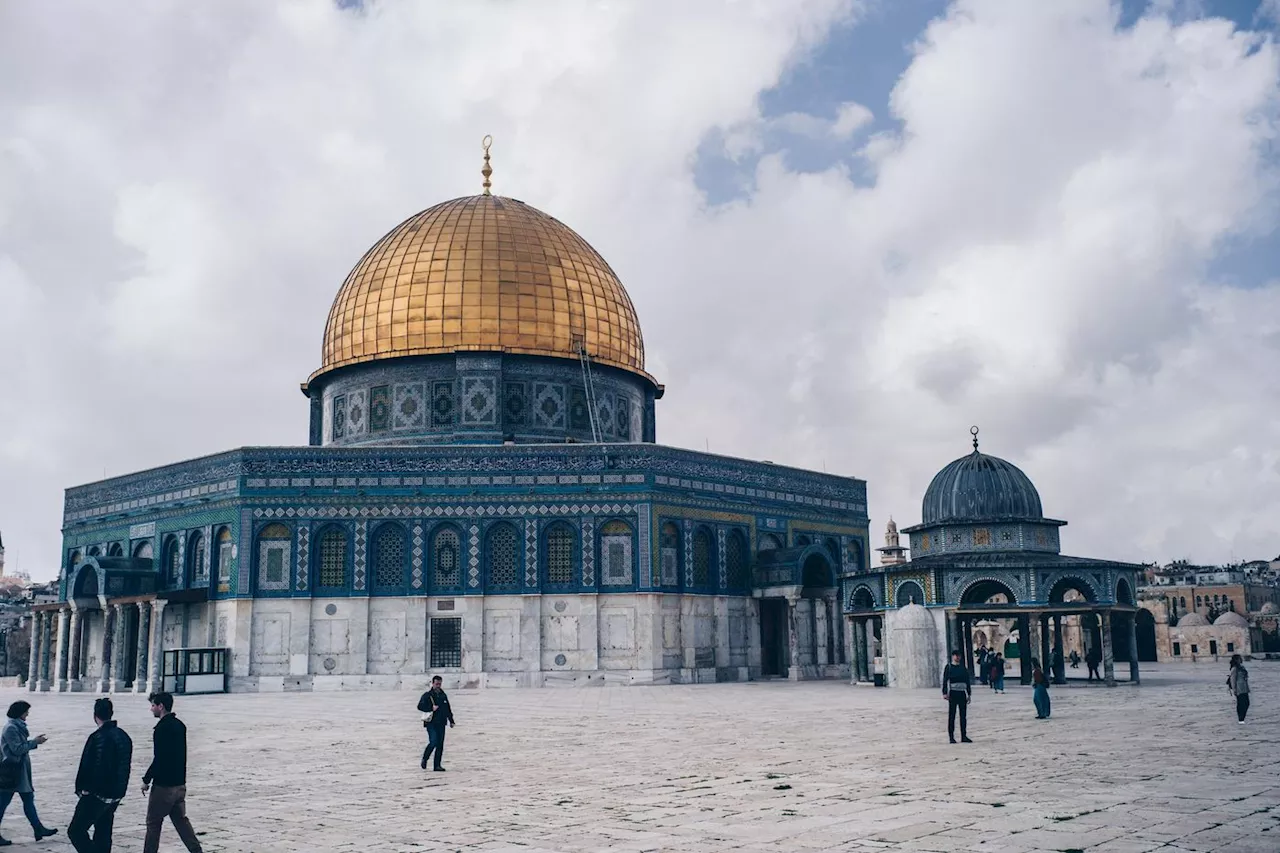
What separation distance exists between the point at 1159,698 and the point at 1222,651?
45.2 m

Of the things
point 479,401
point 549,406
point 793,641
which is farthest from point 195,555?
point 793,641

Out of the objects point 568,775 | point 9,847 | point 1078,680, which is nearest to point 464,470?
point 1078,680

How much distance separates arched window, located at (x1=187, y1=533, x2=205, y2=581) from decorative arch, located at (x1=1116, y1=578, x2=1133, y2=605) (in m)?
26.5

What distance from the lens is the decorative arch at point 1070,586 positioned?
105ft

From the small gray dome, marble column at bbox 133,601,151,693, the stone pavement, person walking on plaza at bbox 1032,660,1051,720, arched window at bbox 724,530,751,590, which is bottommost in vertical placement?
the stone pavement

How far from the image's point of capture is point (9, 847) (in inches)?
382

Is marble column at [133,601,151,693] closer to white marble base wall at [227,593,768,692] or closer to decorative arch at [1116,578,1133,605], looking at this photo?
white marble base wall at [227,593,768,692]

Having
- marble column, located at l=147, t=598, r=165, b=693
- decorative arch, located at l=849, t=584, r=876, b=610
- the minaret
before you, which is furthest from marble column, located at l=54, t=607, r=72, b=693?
the minaret

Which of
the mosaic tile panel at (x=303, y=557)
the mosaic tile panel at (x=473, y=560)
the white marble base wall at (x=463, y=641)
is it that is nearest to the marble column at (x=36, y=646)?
the white marble base wall at (x=463, y=641)

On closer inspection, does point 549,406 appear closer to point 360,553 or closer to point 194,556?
point 360,553

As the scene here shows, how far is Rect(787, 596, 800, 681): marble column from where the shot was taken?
39250 mm

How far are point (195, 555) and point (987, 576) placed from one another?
76.7ft

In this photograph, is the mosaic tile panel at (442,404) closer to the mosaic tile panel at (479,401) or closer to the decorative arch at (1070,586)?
the mosaic tile panel at (479,401)

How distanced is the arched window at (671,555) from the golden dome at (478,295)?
25.4 ft
